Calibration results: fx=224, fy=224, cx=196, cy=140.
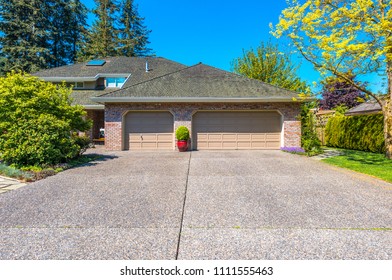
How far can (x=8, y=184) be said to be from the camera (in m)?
5.77

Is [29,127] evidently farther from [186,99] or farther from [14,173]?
[186,99]

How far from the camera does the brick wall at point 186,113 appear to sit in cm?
1233

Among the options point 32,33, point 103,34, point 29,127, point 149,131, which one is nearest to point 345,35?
point 149,131

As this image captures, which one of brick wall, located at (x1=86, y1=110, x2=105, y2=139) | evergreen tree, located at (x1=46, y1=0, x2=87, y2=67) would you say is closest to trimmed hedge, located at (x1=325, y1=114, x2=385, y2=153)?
brick wall, located at (x1=86, y1=110, x2=105, y2=139)

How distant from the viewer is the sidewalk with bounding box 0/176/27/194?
536 cm

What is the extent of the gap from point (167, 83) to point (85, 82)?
800 cm

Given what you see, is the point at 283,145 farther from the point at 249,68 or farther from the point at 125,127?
the point at 249,68

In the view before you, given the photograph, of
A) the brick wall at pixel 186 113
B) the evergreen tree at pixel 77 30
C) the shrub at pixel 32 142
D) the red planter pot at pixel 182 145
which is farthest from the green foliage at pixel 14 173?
the evergreen tree at pixel 77 30

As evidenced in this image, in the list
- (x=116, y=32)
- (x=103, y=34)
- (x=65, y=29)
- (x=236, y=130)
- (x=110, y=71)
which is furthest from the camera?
(x=116, y=32)

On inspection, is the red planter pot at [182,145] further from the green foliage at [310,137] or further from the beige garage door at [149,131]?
the green foliage at [310,137]

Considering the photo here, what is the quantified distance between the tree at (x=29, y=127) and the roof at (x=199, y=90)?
4.03 metres

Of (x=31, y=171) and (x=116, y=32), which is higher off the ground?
(x=116, y=32)

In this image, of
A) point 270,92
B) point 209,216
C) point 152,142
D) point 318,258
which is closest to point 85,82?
point 152,142

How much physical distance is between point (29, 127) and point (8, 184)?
2.44m
